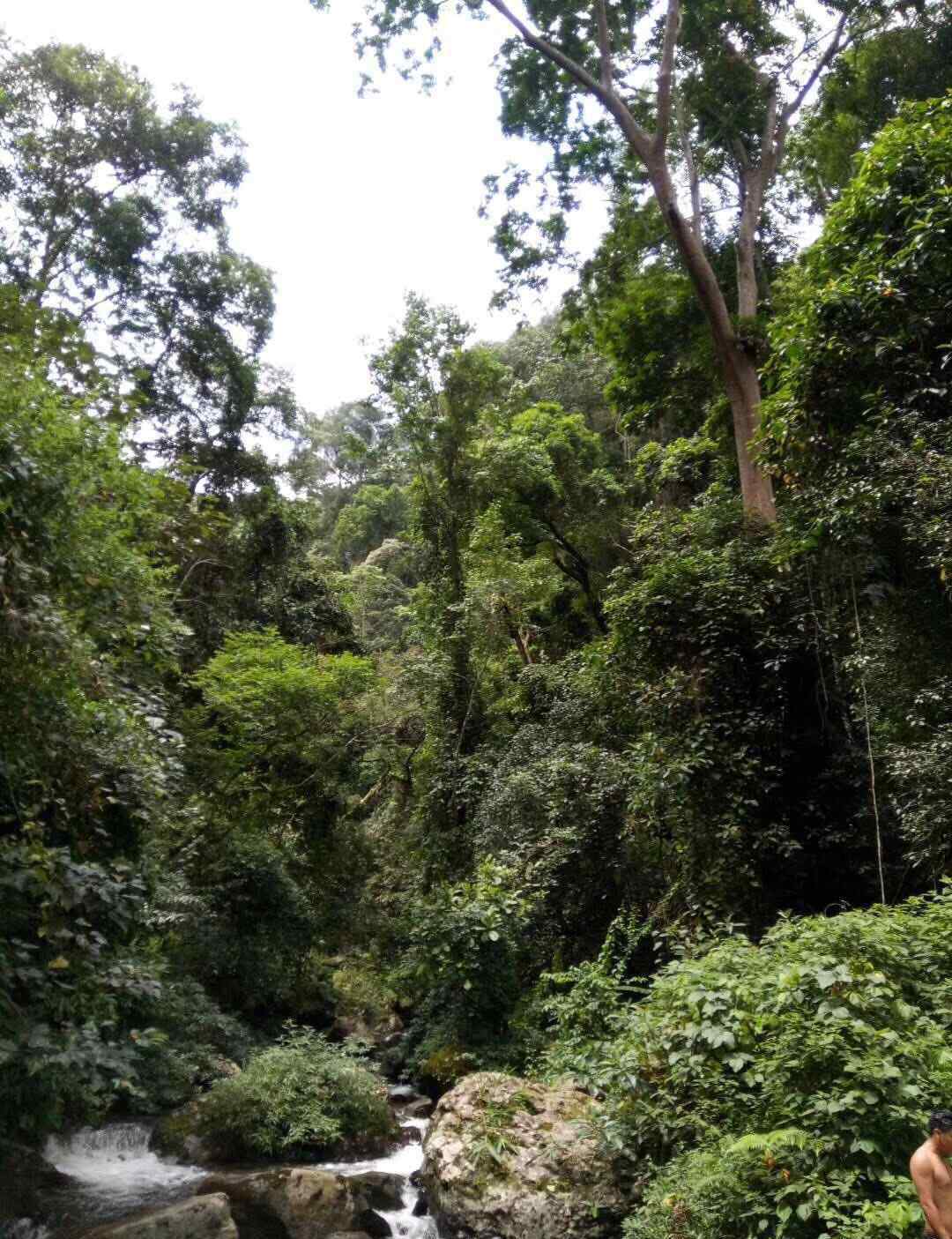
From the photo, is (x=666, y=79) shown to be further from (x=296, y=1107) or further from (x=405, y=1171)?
(x=405, y=1171)

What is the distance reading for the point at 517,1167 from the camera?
241 inches

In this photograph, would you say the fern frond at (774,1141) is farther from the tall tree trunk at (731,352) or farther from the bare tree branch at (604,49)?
the bare tree branch at (604,49)

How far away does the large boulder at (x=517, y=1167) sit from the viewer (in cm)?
570

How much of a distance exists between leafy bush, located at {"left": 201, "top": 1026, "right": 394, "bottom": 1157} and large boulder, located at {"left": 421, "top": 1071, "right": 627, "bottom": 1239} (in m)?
2.35

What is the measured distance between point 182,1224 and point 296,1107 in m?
2.41

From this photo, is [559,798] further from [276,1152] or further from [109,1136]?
[109,1136]

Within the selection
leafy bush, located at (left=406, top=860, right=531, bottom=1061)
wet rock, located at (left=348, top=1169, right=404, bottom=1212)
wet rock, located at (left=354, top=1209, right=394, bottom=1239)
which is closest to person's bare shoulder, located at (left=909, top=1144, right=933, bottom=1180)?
wet rock, located at (left=354, top=1209, right=394, bottom=1239)

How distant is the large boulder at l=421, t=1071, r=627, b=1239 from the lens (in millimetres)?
5695

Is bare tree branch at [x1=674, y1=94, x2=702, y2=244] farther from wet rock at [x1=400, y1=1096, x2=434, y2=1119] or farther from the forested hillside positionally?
wet rock at [x1=400, y1=1096, x2=434, y2=1119]

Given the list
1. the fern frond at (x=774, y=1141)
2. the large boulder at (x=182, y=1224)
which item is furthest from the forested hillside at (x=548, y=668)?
the large boulder at (x=182, y=1224)

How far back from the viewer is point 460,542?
17203 mm

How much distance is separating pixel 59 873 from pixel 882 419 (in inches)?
274

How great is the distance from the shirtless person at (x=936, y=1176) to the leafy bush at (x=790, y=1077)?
123 mm

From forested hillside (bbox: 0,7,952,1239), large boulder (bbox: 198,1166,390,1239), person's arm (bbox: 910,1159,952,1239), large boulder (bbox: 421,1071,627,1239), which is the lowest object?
large boulder (bbox: 198,1166,390,1239)
